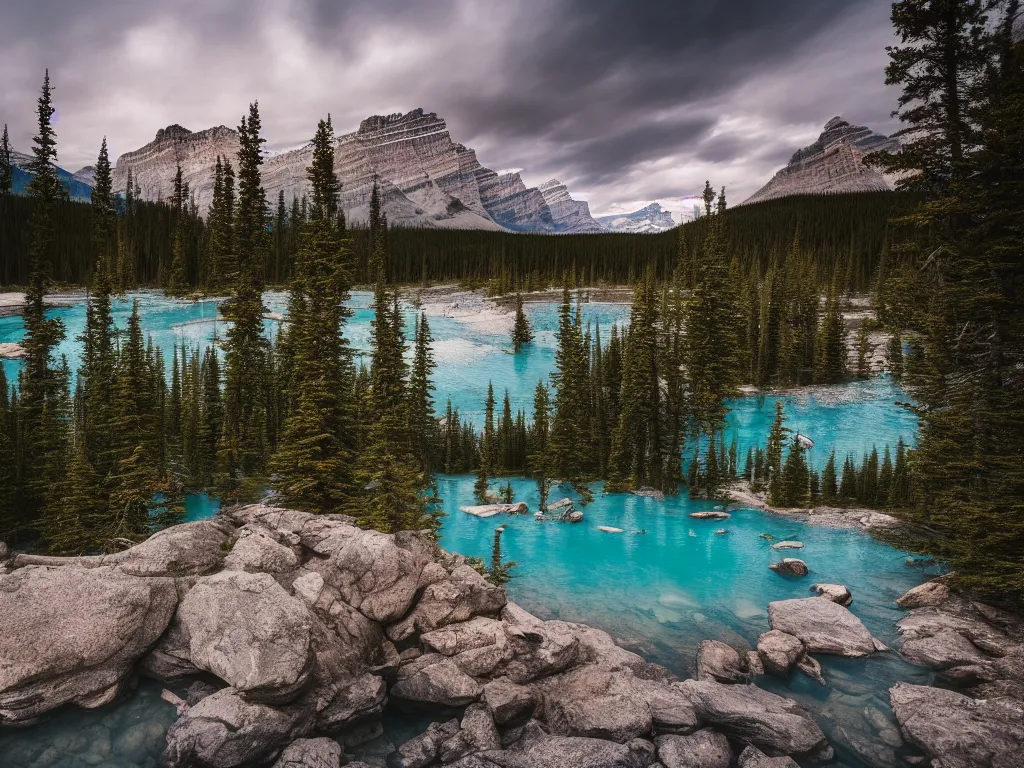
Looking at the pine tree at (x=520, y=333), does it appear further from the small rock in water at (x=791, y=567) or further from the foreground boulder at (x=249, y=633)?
the foreground boulder at (x=249, y=633)

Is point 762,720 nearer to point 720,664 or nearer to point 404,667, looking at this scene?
point 720,664

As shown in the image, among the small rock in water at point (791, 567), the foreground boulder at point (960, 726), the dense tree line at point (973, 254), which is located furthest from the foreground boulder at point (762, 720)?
the small rock in water at point (791, 567)

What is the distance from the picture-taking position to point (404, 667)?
52.4 ft

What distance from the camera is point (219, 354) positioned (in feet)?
263

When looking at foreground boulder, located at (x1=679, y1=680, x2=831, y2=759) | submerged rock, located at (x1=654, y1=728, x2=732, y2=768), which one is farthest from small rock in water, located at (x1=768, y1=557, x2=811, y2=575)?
submerged rock, located at (x1=654, y1=728, x2=732, y2=768)

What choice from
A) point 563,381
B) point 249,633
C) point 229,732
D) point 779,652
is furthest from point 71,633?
point 563,381

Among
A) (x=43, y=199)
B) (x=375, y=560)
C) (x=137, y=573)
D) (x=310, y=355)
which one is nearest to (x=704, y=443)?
(x=310, y=355)

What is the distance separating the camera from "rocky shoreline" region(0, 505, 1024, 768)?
41.7 ft

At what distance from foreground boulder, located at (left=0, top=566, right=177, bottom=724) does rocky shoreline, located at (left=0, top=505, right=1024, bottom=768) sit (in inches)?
1.7

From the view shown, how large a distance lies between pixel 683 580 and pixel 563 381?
27.9 meters

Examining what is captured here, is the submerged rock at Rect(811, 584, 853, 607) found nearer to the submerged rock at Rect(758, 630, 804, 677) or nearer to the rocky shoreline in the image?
the rocky shoreline

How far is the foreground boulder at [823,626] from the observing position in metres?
17.9

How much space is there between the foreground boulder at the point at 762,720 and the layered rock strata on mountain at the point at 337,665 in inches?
1.9

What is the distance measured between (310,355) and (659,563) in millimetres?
24072
